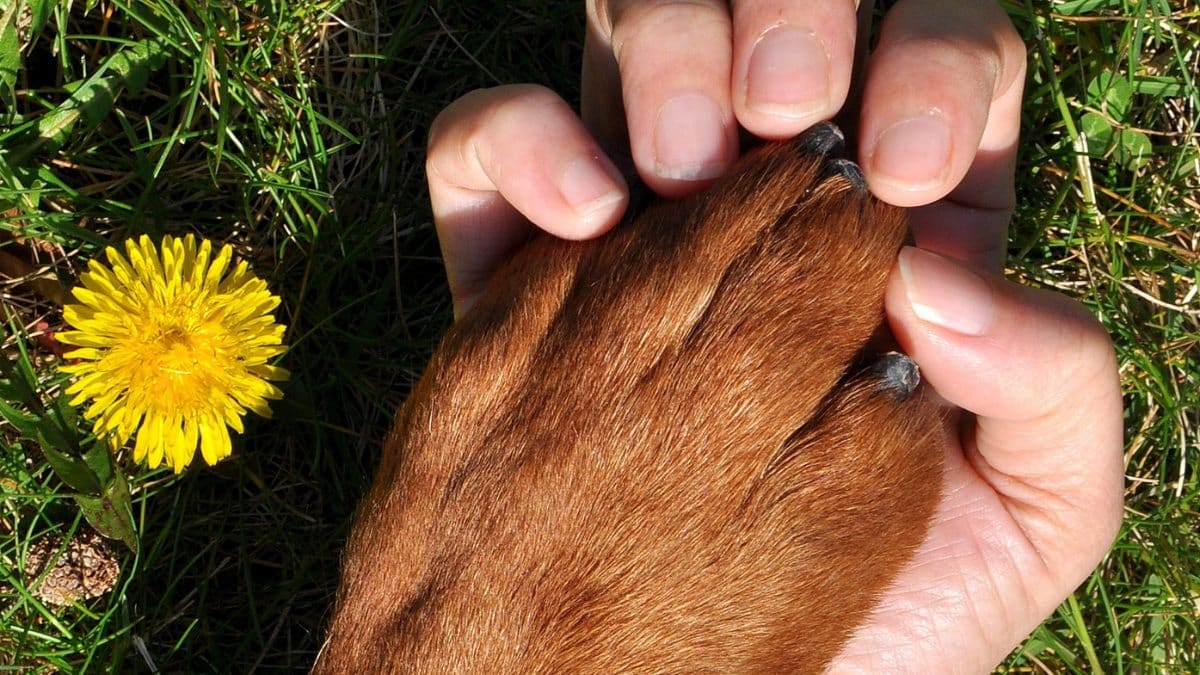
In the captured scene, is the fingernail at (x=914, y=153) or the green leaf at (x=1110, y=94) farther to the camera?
the green leaf at (x=1110, y=94)

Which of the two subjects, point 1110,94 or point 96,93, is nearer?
point 96,93

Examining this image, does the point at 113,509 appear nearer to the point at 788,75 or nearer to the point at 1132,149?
the point at 788,75

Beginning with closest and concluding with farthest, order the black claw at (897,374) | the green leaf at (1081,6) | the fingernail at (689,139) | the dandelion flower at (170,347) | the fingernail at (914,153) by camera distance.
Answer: the black claw at (897,374) < the fingernail at (914,153) < the fingernail at (689,139) < the dandelion flower at (170,347) < the green leaf at (1081,6)

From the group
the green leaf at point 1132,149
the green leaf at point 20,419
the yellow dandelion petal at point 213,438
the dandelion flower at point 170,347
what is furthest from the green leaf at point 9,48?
the green leaf at point 1132,149

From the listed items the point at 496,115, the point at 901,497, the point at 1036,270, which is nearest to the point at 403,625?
the point at 901,497

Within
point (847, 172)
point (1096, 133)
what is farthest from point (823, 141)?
point (1096, 133)

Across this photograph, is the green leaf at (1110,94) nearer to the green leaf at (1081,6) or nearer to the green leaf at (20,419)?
the green leaf at (1081,6)
